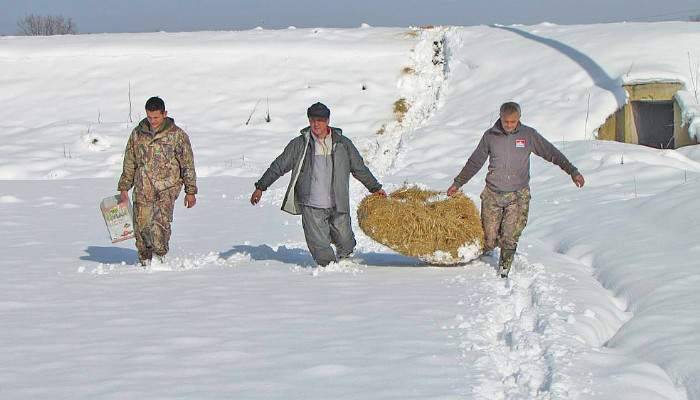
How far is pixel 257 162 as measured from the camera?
2008 cm

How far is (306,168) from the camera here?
29.5ft

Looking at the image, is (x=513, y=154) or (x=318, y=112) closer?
(x=513, y=154)

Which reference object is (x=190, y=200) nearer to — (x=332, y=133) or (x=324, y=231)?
(x=324, y=231)

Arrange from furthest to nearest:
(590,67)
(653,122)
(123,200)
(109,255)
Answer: (590,67)
(653,122)
(109,255)
(123,200)

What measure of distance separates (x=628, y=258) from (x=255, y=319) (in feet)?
12.1

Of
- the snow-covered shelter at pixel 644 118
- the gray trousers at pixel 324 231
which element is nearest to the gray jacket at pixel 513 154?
the gray trousers at pixel 324 231

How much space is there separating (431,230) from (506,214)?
67 centimetres

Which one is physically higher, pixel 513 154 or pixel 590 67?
pixel 513 154

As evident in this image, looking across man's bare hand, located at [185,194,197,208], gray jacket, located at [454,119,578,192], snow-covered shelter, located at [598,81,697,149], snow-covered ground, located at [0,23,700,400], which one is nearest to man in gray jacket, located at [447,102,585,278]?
gray jacket, located at [454,119,578,192]

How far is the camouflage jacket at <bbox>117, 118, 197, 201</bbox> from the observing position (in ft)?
29.6

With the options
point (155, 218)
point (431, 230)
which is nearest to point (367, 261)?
point (431, 230)

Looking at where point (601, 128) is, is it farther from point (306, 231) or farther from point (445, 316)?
point (445, 316)

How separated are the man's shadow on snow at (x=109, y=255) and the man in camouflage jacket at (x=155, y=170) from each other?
97cm

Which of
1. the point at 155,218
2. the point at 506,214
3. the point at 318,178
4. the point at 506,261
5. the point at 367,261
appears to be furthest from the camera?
the point at 367,261
